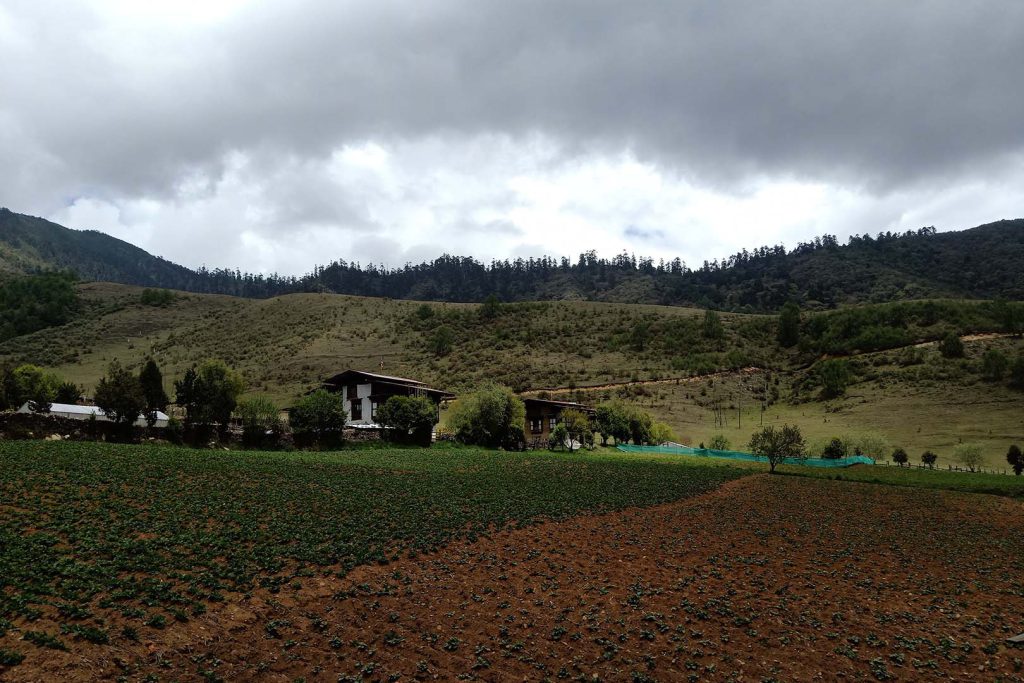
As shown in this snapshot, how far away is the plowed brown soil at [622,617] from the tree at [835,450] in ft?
128

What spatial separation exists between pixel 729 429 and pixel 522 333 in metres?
57.8

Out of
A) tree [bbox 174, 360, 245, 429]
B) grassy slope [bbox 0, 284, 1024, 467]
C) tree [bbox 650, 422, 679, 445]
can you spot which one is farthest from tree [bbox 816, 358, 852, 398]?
tree [bbox 174, 360, 245, 429]

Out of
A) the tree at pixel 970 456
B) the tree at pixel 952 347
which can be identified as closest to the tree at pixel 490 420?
the tree at pixel 970 456

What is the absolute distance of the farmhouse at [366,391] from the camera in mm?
71250

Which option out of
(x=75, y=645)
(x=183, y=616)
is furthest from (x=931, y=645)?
(x=75, y=645)

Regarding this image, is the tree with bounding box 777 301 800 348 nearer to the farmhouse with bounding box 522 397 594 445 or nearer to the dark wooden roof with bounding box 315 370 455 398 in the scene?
the farmhouse with bounding box 522 397 594 445

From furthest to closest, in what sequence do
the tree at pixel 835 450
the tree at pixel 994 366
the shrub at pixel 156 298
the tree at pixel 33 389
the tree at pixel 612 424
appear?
the shrub at pixel 156 298 < the tree at pixel 994 366 < the tree at pixel 612 424 < the tree at pixel 835 450 < the tree at pixel 33 389

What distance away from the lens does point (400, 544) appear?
75.9ft

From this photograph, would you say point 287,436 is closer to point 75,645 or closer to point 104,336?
point 75,645

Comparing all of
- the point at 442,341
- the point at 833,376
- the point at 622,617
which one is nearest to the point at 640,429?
the point at 833,376

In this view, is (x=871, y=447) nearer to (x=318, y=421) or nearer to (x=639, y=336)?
(x=318, y=421)

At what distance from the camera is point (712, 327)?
13588 cm

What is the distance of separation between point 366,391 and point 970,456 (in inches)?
2528

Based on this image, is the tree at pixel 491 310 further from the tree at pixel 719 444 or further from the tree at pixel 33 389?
the tree at pixel 33 389
